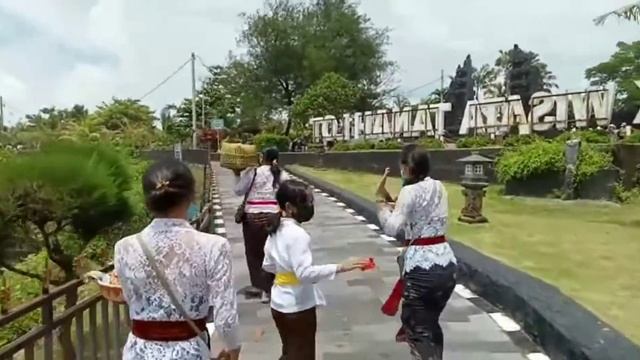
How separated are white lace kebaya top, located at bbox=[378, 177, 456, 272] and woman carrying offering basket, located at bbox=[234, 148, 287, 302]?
240 centimetres

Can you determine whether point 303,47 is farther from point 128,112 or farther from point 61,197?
point 61,197

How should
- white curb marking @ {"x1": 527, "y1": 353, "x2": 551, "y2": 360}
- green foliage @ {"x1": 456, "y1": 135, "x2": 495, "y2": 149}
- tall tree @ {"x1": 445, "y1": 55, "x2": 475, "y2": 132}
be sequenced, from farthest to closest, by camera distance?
tall tree @ {"x1": 445, "y1": 55, "x2": 475, "y2": 132} < green foliage @ {"x1": 456, "y1": 135, "x2": 495, "y2": 149} < white curb marking @ {"x1": 527, "y1": 353, "x2": 551, "y2": 360}

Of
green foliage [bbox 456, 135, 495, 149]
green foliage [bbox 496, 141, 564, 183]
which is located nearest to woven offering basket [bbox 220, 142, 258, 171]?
green foliage [bbox 496, 141, 564, 183]

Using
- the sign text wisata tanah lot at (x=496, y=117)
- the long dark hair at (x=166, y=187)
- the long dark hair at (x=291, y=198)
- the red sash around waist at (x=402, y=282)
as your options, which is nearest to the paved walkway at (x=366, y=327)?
the red sash around waist at (x=402, y=282)

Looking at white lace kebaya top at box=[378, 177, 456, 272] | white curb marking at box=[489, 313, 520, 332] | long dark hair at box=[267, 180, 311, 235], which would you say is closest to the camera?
long dark hair at box=[267, 180, 311, 235]

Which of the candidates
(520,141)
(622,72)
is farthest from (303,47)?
(520,141)

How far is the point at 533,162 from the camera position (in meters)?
16.8

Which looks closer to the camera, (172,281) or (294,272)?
(172,281)

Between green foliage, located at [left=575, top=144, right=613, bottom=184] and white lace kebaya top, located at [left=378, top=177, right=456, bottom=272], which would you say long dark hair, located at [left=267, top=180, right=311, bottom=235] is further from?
green foliage, located at [left=575, top=144, right=613, bottom=184]

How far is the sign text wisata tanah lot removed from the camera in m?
22.1

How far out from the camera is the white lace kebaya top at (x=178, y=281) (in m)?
2.53

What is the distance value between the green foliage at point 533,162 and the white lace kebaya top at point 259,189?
1132cm

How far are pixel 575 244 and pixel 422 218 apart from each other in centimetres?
638

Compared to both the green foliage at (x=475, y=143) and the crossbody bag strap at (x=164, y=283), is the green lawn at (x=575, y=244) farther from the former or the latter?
the green foliage at (x=475, y=143)
